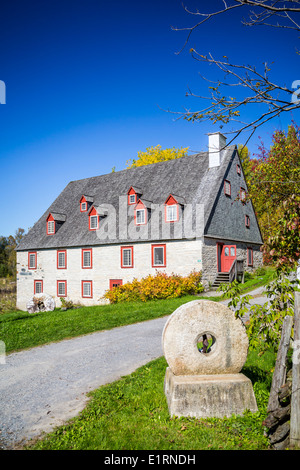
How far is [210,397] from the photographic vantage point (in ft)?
17.3

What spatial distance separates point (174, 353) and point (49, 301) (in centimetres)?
1925

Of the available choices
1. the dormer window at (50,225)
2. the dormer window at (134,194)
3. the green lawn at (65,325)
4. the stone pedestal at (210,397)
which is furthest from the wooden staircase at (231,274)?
the stone pedestal at (210,397)

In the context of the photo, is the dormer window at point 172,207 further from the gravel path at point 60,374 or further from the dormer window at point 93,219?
the gravel path at point 60,374

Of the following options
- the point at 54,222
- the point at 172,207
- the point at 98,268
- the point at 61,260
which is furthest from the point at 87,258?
the point at 172,207

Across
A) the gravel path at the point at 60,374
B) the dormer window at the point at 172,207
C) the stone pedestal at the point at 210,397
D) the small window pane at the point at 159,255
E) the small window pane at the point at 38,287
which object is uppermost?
the dormer window at the point at 172,207

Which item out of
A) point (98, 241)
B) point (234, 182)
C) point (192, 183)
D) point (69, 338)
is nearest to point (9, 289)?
point (98, 241)

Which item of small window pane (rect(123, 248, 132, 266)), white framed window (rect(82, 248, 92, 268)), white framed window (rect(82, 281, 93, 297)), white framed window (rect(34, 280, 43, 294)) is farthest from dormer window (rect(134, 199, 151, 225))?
white framed window (rect(34, 280, 43, 294))

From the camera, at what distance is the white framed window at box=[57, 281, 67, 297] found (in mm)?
29484

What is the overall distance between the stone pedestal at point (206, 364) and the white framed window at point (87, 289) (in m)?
22.8

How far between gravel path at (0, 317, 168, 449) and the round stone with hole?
1919 mm

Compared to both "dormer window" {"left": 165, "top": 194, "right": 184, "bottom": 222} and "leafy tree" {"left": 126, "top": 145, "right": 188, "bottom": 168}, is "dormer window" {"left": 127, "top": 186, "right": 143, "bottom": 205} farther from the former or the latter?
"leafy tree" {"left": 126, "top": 145, "right": 188, "bottom": 168}

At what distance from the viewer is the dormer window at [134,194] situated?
27.2 m

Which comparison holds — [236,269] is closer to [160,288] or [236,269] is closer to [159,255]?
[159,255]

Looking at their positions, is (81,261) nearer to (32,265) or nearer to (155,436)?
(32,265)
